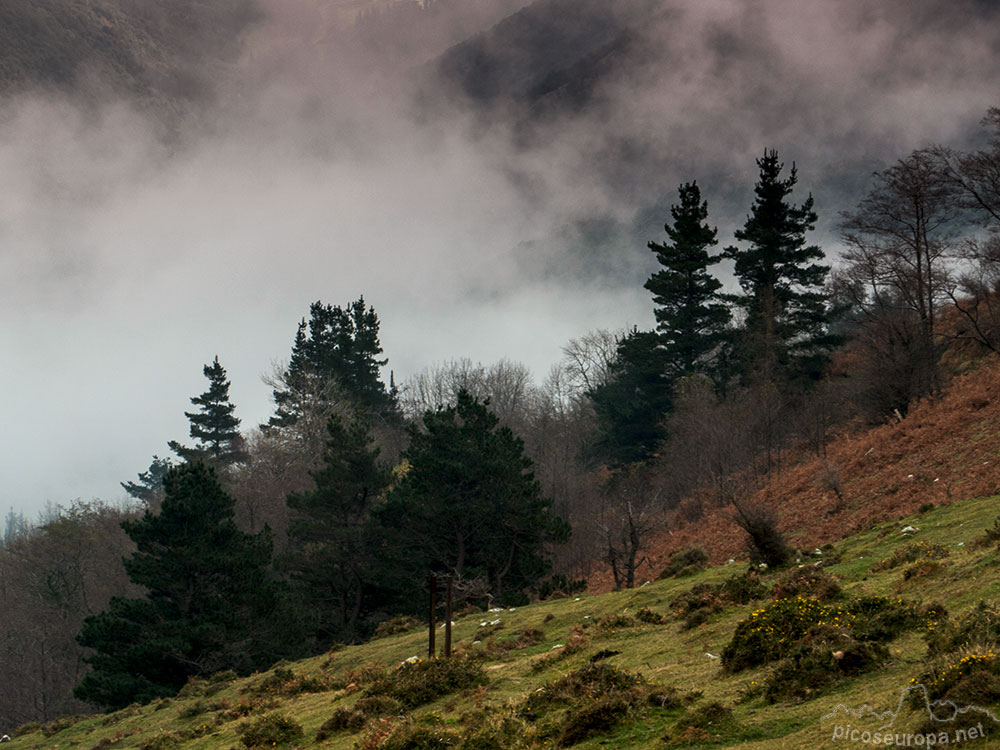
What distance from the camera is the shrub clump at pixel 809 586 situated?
10.8m

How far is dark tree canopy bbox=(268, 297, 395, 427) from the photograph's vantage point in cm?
7506

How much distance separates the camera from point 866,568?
13250 millimetres

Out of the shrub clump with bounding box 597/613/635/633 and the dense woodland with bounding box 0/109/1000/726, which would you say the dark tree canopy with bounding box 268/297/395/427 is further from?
the shrub clump with bounding box 597/613/635/633

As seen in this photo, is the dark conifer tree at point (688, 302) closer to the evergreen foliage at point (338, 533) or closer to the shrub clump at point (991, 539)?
the evergreen foliage at point (338, 533)

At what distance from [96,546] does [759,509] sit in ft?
196


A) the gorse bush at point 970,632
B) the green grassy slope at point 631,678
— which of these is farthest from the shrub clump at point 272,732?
the gorse bush at point 970,632

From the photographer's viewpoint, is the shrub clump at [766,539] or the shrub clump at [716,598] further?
the shrub clump at [766,539]

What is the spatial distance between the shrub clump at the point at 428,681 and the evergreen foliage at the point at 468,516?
2354 cm

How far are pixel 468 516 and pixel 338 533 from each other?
8715mm

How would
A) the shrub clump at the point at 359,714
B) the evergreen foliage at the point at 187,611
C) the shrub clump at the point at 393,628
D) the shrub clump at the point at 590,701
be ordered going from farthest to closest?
the evergreen foliage at the point at 187,611
the shrub clump at the point at 393,628
the shrub clump at the point at 359,714
the shrub clump at the point at 590,701

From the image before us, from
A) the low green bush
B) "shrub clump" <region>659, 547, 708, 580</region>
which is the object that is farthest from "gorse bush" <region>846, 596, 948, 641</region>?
"shrub clump" <region>659, 547, 708, 580</region>

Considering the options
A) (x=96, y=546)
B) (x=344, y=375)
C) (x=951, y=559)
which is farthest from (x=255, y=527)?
(x=951, y=559)

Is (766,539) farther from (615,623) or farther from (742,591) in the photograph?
(615,623)

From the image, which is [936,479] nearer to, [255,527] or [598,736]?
[598,736]
